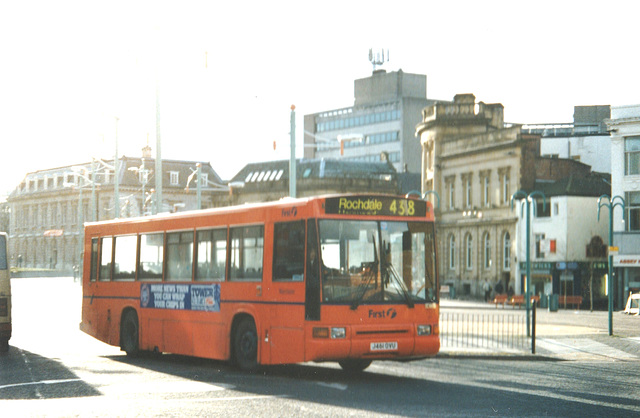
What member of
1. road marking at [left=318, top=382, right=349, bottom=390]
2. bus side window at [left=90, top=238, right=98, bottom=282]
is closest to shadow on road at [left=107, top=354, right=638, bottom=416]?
road marking at [left=318, top=382, right=349, bottom=390]

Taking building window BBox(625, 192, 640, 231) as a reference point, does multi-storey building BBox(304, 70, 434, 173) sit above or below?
above

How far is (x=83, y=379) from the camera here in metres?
16.5

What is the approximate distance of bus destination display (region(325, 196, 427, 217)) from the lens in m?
16.6

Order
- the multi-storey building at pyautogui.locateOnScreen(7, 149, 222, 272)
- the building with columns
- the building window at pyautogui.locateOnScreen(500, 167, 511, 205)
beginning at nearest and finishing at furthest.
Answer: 1. the building with columns
2. the building window at pyautogui.locateOnScreen(500, 167, 511, 205)
3. the multi-storey building at pyautogui.locateOnScreen(7, 149, 222, 272)

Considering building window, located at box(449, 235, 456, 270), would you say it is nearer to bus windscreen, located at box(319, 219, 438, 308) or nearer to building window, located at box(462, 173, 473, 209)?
building window, located at box(462, 173, 473, 209)

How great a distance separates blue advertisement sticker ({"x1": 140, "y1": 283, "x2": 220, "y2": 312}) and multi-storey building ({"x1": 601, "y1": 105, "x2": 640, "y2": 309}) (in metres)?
45.4

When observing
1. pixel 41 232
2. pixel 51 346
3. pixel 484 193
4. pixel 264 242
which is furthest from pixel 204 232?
pixel 41 232

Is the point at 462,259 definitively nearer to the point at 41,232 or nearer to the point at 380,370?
the point at 380,370

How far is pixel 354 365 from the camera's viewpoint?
18.6 meters

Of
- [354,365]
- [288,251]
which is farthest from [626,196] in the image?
[288,251]

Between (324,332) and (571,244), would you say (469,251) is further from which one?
(324,332)

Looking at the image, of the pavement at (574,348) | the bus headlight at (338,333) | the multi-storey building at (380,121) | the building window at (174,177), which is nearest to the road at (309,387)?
the pavement at (574,348)

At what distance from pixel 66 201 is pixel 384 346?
124 m

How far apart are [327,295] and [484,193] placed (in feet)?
208
